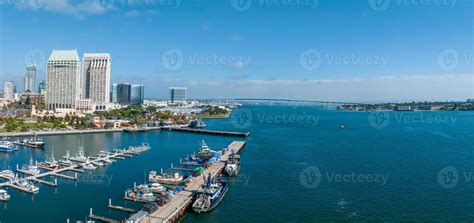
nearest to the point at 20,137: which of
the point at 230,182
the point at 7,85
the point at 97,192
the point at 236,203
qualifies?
the point at 97,192

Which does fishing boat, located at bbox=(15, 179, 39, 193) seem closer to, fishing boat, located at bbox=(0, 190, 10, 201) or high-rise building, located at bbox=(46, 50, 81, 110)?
fishing boat, located at bbox=(0, 190, 10, 201)

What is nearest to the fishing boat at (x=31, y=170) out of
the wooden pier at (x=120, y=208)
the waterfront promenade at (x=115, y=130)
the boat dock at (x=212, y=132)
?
the wooden pier at (x=120, y=208)

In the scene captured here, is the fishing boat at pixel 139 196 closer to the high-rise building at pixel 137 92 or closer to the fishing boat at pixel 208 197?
the fishing boat at pixel 208 197

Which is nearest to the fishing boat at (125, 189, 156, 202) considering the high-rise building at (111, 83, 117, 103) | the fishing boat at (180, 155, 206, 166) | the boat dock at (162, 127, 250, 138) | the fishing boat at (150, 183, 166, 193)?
the fishing boat at (150, 183, 166, 193)

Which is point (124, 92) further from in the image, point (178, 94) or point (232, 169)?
point (232, 169)

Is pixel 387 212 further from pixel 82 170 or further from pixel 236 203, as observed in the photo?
pixel 82 170
